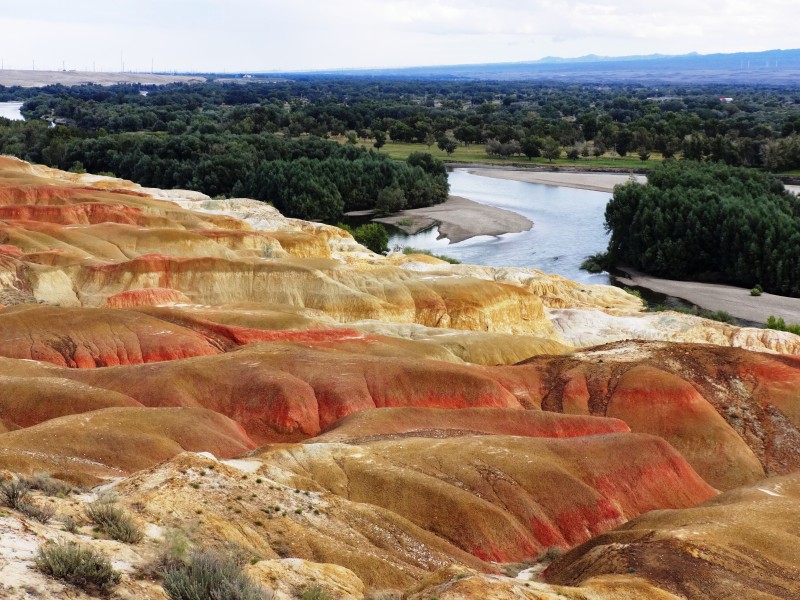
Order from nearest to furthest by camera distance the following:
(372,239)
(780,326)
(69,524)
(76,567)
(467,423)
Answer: (76,567)
(69,524)
(467,423)
(780,326)
(372,239)

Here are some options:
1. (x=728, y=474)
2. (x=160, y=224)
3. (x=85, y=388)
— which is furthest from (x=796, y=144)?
(x=85, y=388)

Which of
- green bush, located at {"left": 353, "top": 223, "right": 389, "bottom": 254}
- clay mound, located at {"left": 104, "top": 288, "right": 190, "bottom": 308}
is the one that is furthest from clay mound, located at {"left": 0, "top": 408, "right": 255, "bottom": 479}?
green bush, located at {"left": 353, "top": 223, "right": 389, "bottom": 254}

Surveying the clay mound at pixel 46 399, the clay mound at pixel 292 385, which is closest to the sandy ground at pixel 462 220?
the clay mound at pixel 292 385

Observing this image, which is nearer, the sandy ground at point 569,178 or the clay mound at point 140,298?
the clay mound at point 140,298

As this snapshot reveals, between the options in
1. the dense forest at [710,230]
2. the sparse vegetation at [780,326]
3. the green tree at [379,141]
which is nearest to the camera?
the sparse vegetation at [780,326]

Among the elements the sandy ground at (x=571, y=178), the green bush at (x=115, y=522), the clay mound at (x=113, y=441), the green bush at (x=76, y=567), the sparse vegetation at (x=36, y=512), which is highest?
the green bush at (x=76, y=567)

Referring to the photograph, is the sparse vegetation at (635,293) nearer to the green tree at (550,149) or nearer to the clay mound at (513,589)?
the clay mound at (513,589)

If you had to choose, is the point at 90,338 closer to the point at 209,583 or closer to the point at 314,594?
the point at 314,594

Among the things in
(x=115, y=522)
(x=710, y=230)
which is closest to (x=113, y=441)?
(x=115, y=522)
